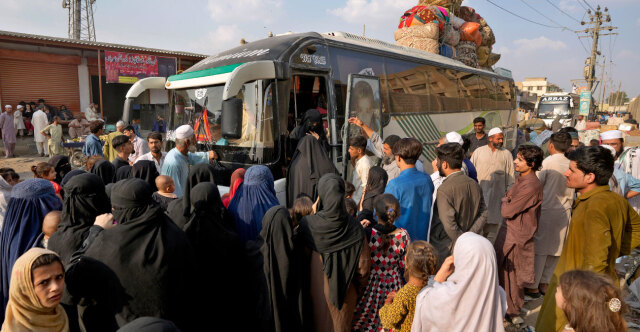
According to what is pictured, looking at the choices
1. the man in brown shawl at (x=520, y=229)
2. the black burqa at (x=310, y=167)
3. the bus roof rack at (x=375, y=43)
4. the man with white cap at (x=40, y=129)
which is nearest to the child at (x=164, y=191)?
the black burqa at (x=310, y=167)

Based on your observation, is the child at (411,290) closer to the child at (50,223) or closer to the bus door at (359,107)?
the child at (50,223)

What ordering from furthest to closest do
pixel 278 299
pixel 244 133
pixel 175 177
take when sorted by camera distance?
pixel 244 133, pixel 175 177, pixel 278 299

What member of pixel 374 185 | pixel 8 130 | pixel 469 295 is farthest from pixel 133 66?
pixel 469 295

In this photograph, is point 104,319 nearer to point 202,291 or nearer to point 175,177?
point 202,291

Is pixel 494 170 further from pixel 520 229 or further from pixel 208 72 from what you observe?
pixel 208 72

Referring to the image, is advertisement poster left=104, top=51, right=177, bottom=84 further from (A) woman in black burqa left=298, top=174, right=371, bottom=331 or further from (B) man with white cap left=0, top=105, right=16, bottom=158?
(A) woman in black burqa left=298, top=174, right=371, bottom=331

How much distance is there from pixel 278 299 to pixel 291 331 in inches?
11.4

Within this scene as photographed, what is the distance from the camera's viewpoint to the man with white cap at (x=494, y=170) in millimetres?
5430

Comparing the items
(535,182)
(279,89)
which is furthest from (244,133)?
(535,182)

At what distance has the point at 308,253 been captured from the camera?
2566mm

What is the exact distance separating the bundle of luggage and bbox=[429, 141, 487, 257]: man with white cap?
882 cm

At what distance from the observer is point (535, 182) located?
351 centimetres

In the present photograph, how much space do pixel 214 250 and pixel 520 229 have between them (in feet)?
9.62

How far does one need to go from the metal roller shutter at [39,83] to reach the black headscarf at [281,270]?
627 inches
